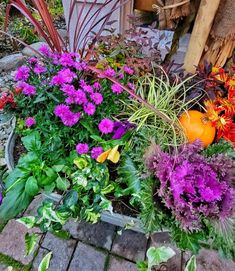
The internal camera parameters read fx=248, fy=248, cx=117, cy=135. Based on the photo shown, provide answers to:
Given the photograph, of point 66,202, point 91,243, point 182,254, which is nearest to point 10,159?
point 66,202

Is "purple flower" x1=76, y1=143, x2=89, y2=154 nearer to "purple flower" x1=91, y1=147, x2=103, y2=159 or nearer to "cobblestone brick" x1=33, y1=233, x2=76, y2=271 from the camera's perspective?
"purple flower" x1=91, y1=147, x2=103, y2=159

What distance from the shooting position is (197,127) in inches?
40.4

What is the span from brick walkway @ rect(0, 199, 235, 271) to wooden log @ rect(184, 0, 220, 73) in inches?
31.0

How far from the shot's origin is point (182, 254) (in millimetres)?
1005

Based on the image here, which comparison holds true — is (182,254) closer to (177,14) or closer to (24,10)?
(177,14)

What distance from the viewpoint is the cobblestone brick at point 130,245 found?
997mm

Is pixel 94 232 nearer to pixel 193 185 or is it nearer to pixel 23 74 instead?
pixel 193 185

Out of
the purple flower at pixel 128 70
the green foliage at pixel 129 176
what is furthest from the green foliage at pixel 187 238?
the purple flower at pixel 128 70

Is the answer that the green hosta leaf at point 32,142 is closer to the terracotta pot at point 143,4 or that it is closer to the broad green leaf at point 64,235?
the broad green leaf at point 64,235

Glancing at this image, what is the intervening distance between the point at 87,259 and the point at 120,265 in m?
0.13

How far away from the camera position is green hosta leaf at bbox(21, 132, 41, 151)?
907 millimetres

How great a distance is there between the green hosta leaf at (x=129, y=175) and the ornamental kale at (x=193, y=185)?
86mm

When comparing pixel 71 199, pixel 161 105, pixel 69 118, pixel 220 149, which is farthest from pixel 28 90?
pixel 220 149

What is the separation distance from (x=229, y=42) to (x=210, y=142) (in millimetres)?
470
